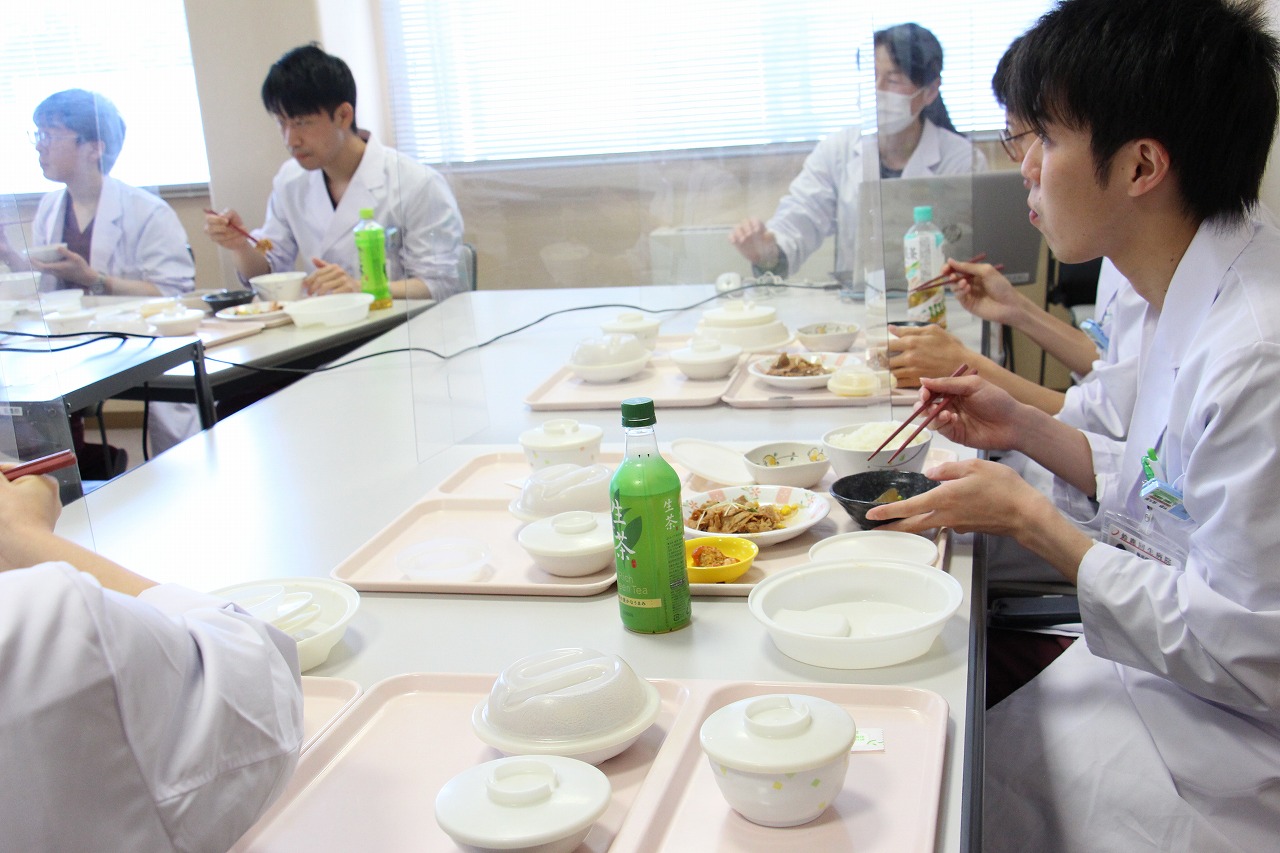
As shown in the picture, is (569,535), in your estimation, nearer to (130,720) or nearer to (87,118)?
(130,720)

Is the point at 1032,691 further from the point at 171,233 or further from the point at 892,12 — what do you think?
the point at 171,233

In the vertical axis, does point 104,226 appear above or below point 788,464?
above

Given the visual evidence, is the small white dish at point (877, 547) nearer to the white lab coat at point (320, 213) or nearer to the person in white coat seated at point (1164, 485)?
the person in white coat seated at point (1164, 485)

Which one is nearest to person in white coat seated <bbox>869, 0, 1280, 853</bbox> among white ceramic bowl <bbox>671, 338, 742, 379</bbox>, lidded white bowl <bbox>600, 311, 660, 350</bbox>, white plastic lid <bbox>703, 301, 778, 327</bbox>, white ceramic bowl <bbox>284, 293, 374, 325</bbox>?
white ceramic bowl <bbox>671, 338, 742, 379</bbox>

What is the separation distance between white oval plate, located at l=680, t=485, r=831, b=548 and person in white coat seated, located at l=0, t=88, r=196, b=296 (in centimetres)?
177

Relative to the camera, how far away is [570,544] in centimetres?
121

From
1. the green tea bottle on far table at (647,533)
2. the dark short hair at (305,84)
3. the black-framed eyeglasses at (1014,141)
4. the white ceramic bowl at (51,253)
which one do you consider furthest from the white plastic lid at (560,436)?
the dark short hair at (305,84)

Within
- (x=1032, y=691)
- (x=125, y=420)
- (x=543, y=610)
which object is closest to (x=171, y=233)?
(x=125, y=420)

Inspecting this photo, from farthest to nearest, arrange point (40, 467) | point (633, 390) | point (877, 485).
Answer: point (633, 390) < point (877, 485) < point (40, 467)

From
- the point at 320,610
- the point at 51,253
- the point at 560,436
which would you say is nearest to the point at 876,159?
the point at 560,436

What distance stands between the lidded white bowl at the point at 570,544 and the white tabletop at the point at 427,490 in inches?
1.7

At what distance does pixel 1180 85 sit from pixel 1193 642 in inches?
22.2

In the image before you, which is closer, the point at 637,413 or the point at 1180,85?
the point at 637,413

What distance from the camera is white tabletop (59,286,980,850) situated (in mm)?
1056
